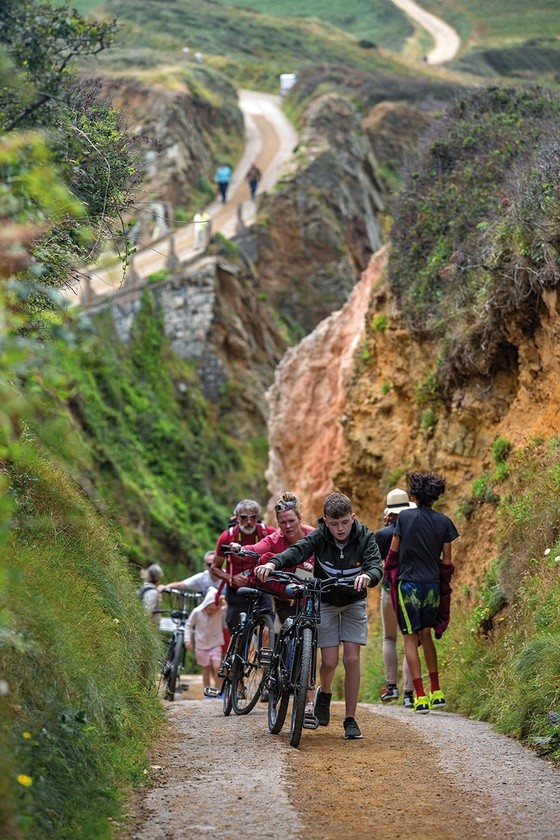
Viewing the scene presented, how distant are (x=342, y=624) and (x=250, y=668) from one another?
1690 millimetres

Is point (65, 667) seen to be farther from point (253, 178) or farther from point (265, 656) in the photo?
point (253, 178)

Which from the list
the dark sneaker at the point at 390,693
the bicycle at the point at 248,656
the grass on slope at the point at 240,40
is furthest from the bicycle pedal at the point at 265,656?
the grass on slope at the point at 240,40

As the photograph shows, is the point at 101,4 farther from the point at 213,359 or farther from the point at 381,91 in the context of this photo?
the point at 213,359

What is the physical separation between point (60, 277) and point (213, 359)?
3678 cm

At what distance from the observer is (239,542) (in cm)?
1207

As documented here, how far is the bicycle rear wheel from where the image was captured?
31.0 ft

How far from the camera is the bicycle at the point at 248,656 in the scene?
34.9ft

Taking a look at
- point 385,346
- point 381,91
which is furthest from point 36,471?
point 381,91

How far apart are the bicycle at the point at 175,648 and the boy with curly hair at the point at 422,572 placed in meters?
3.63

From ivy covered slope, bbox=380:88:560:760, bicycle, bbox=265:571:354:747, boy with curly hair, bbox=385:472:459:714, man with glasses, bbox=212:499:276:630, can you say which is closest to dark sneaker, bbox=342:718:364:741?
bicycle, bbox=265:571:354:747

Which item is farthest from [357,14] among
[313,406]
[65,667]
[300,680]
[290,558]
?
[65,667]

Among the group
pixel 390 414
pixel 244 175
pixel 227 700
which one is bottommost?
pixel 227 700

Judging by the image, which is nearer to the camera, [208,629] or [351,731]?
[351,731]

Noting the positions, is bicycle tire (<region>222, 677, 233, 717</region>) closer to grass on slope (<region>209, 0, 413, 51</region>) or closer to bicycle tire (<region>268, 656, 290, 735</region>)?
bicycle tire (<region>268, 656, 290, 735</region>)
